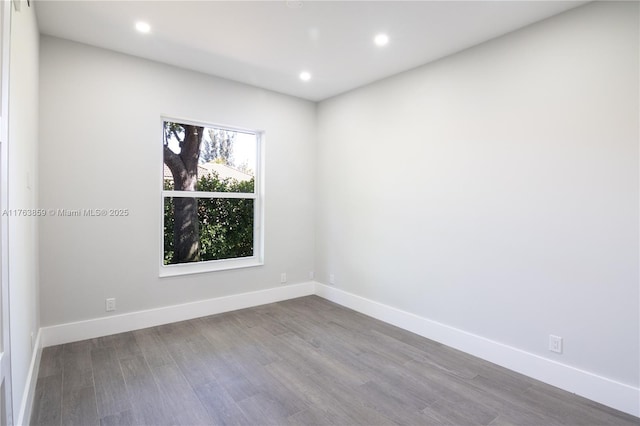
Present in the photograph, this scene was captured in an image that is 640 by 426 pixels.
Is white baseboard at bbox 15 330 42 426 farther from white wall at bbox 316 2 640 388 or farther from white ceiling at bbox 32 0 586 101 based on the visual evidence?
white wall at bbox 316 2 640 388

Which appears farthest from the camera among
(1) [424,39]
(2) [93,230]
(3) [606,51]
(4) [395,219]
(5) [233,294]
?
(5) [233,294]

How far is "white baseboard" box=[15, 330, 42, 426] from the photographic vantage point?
5.89 feet

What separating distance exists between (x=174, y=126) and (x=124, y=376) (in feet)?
8.16

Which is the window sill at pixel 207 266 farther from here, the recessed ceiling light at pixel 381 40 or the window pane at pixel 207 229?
the recessed ceiling light at pixel 381 40

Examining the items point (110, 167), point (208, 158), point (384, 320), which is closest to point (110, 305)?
point (110, 167)

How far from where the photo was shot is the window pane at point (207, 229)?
12.2 ft

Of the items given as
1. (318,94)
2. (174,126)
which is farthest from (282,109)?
(174,126)

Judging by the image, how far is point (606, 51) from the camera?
221cm

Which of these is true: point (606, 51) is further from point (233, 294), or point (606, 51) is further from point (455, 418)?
point (233, 294)

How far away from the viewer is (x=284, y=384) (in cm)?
242

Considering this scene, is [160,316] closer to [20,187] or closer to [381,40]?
[20,187]

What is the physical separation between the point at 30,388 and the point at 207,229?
2137 millimetres

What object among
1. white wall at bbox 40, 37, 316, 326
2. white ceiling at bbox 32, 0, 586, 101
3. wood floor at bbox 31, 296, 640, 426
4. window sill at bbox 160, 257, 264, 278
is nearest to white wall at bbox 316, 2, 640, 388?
white ceiling at bbox 32, 0, 586, 101

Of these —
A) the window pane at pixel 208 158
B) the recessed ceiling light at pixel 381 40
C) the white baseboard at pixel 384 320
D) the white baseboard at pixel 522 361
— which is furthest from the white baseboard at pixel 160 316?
the recessed ceiling light at pixel 381 40
